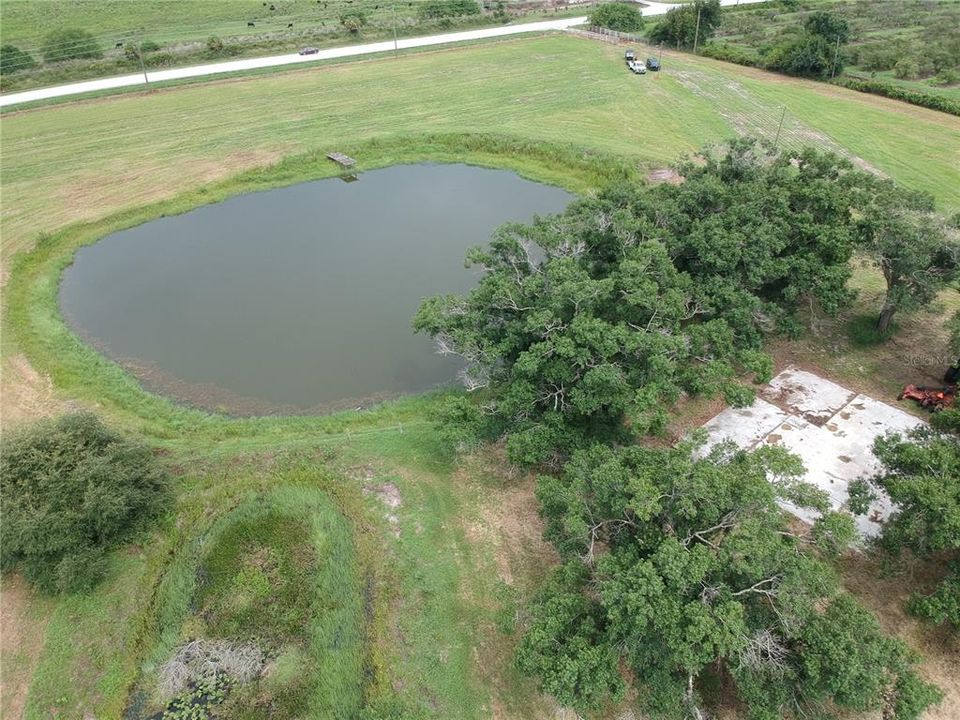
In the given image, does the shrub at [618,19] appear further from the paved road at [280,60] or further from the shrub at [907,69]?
the shrub at [907,69]

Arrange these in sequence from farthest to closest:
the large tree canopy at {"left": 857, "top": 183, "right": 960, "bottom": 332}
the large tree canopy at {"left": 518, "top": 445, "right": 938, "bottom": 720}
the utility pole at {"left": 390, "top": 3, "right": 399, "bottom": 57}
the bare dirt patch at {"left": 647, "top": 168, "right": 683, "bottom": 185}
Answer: the utility pole at {"left": 390, "top": 3, "right": 399, "bottom": 57}
the bare dirt patch at {"left": 647, "top": 168, "right": 683, "bottom": 185}
the large tree canopy at {"left": 857, "top": 183, "right": 960, "bottom": 332}
the large tree canopy at {"left": 518, "top": 445, "right": 938, "bottom": 720}

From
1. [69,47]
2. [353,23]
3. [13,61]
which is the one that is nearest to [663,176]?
[353,23]

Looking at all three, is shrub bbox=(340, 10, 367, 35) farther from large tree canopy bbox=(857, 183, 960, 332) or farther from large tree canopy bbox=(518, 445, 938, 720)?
large tree canopy bbox=(518, 445, 938, 720)

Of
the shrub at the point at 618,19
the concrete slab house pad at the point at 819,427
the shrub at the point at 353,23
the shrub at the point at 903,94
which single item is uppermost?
the shrub at the point at 353,23

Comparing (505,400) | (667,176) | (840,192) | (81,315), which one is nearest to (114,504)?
(505,400)

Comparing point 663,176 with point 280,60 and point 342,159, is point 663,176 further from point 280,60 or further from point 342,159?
point 280,60

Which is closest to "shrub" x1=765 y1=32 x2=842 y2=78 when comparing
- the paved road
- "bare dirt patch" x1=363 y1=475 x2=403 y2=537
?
the paved road

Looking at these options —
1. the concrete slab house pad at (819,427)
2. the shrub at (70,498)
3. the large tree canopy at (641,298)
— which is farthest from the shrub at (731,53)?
the shrub at (70,498)
